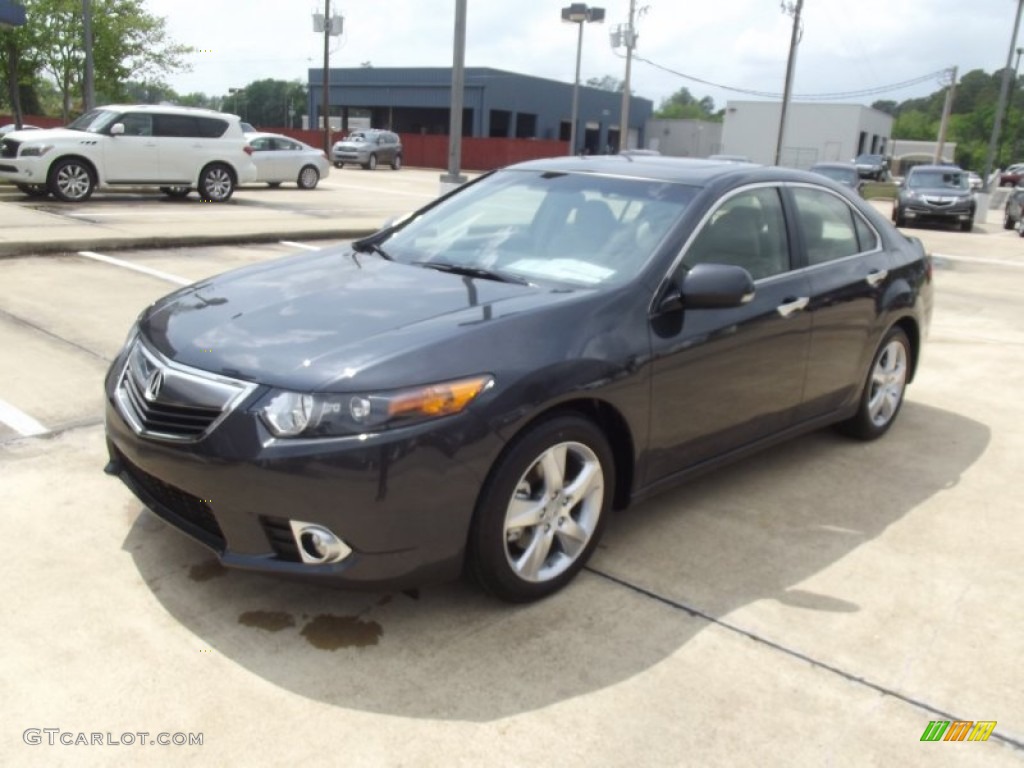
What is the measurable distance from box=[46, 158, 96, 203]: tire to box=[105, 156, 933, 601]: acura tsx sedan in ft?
40.6

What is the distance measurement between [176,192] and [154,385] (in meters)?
15.6

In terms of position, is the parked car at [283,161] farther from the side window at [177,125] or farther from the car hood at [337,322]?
the car hood at [337,322]

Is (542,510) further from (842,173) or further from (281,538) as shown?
(842,173)

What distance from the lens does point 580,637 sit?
3174mm

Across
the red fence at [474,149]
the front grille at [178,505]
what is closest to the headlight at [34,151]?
the front grille at [178,505]

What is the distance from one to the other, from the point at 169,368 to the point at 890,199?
35.0 meters

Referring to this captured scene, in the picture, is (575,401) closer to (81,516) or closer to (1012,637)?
(1012,637)

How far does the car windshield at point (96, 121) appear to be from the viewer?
15597 millimetres

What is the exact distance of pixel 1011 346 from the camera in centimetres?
839

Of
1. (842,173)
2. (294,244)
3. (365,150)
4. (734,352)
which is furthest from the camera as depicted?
(365,150)

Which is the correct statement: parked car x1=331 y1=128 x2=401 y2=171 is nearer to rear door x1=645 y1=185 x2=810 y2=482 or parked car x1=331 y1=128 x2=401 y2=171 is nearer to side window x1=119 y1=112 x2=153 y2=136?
side window x1=119 y1=112 x2=153 y2=136

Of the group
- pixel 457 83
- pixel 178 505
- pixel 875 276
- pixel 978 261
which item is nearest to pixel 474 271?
pixel 178 505

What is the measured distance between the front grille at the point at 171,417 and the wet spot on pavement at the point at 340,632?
767 mm

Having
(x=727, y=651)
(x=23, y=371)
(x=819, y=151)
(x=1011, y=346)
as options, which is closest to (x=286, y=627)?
(x=727, y=651)
